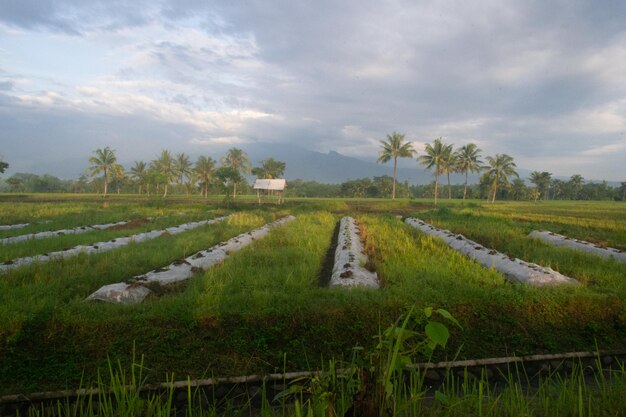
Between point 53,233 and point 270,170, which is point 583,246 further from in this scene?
point 270,170

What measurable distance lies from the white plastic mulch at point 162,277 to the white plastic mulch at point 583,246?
8585 millimetres

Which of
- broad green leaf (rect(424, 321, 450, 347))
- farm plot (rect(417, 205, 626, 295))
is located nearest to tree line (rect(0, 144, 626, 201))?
farm plot (rect(417, 205, 626, 295))

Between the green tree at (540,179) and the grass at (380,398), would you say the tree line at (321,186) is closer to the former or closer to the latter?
the green tree at (540,179)

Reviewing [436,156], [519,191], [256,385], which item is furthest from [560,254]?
[519,191]

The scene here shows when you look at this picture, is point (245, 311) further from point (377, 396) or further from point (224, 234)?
point (224, 234)

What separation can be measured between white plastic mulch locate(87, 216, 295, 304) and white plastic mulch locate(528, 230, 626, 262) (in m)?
8.58

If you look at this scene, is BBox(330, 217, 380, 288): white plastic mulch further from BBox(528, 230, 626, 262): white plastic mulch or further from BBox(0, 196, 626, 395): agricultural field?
BBox(528, 230, 626, 262): white plastic mulch

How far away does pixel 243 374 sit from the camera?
3736 mm

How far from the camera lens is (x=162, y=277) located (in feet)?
19.9

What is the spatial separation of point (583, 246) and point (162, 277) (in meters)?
10.3

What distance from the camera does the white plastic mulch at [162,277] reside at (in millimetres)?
5027

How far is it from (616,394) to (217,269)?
561cm

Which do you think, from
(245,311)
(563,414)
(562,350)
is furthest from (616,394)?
(245,311)

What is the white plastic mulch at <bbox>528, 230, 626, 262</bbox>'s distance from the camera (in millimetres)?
8198
